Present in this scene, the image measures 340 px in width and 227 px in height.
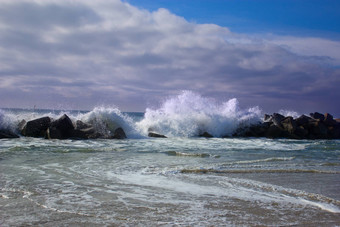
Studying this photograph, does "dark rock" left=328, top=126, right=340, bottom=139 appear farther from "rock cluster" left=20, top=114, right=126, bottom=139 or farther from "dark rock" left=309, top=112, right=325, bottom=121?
"rock cluster" left=20, top=114, right=126, bottom=139

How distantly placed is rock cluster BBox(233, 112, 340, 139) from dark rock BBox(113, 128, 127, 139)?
29.8 ft

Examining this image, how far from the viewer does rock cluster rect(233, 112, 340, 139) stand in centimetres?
2152

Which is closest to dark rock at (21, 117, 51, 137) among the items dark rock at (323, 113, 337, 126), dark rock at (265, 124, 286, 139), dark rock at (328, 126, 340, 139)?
dark rock at (265, 124, 286, 139)

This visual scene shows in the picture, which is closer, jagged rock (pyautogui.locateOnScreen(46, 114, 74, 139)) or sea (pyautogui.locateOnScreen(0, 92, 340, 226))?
sea (pyautogui.locateOnScreen(0, 92, 340, 226))

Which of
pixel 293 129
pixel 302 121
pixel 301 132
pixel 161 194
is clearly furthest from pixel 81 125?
pixel 302 121

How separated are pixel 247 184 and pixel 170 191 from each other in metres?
1.64

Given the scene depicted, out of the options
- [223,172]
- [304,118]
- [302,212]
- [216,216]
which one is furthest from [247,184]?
[304,118]

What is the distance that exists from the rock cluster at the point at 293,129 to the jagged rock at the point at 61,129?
38.5 ft

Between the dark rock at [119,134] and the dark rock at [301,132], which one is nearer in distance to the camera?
the dark rock at [119,134]

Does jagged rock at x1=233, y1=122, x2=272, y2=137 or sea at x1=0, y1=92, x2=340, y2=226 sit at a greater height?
jagged rock at x1=233, y1=122, x2=272, y2=137

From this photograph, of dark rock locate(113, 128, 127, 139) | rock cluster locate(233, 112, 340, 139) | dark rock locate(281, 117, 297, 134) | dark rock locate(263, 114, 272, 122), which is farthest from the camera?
dark rock locate(263, 114, 272, 122)

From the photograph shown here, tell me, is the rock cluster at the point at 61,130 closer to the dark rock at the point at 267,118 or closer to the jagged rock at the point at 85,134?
the jagged rock at the point at 85,134

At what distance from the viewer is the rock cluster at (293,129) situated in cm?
2152

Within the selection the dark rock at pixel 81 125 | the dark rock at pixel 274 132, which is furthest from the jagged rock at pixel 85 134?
the dark rock at pixel 274 132
